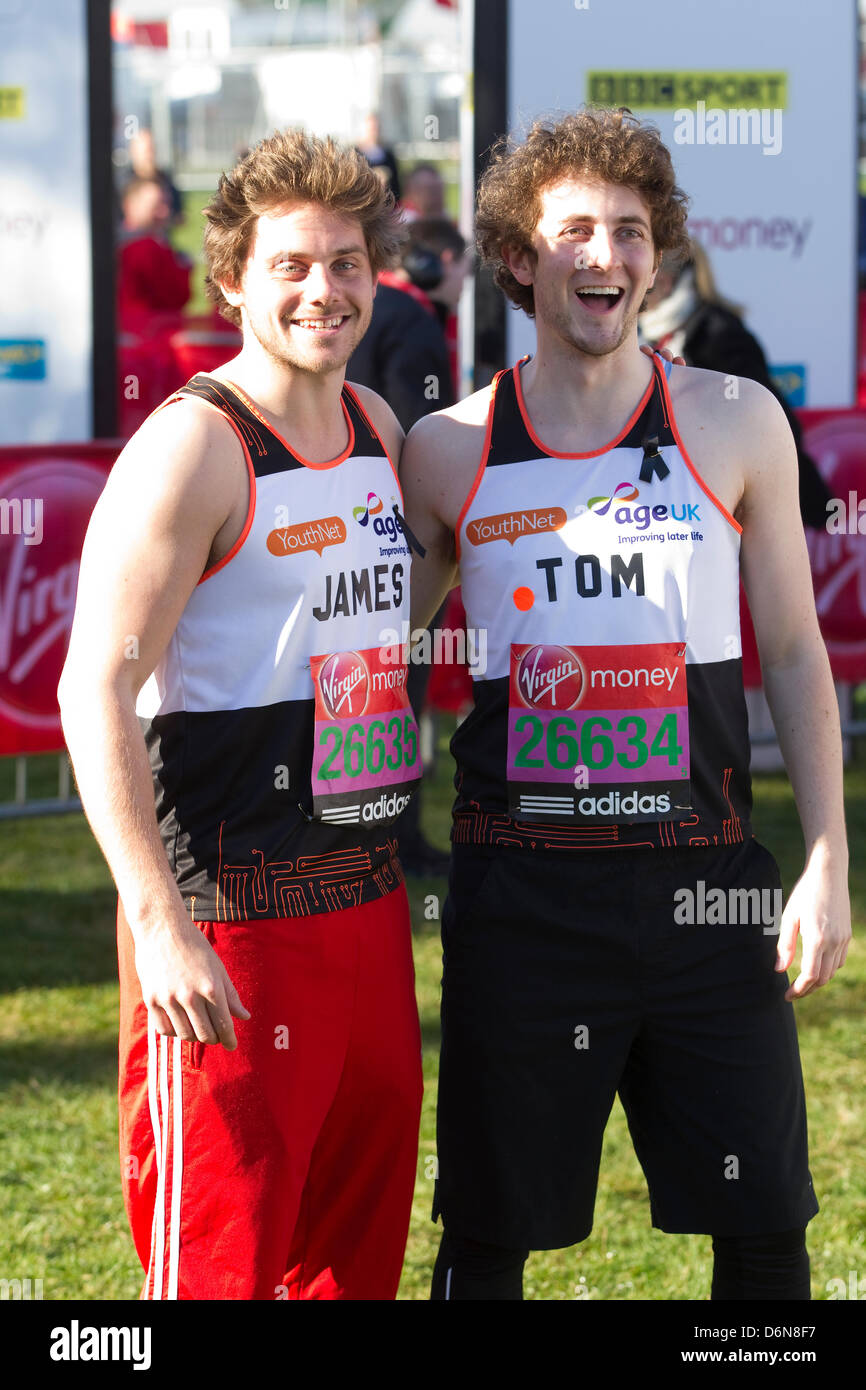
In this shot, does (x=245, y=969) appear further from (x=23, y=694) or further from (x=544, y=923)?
(x=23, y=694)

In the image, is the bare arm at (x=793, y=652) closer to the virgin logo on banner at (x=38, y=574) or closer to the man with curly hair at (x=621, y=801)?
the man with curly hair at (x=621, y=801)

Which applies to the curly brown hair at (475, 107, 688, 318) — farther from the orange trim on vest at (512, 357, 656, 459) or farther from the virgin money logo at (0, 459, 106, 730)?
the virgin money logo at (0, 459, 106, 730)

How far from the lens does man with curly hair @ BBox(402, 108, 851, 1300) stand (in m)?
2.48

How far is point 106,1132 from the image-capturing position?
13.5 feet

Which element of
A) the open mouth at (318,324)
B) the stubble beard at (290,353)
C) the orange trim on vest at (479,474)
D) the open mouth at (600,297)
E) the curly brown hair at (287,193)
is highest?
the curly brown hair at (287,193)

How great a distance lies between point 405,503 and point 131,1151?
1.08 m

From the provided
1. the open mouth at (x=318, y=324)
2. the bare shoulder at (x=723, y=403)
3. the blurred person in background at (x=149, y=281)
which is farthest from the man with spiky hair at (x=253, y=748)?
the blurred person in background at (x=149, y=281)

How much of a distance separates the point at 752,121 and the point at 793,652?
5.06m

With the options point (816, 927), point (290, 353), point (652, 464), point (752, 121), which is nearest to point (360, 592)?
point (290, 353)

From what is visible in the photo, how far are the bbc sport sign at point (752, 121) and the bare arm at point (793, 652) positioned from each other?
4.38 metres

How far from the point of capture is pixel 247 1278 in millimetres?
2340

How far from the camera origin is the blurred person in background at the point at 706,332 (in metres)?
5.54

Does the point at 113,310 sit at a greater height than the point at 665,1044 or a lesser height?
greater
